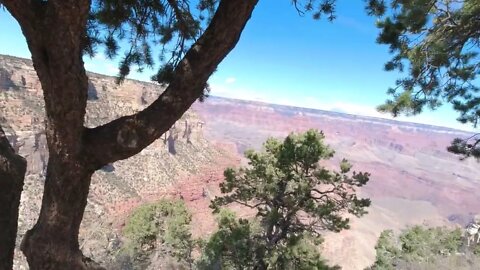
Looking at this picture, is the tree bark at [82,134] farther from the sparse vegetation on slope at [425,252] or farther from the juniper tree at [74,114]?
the sparse vegetation on slope at [425,252]

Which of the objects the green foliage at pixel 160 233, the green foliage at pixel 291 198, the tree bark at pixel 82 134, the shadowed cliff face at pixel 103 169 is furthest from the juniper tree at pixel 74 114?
the shadowed cliff face at pixel 103 169

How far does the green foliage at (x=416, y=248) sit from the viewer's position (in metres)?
21.1

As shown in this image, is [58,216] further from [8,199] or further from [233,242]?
[233,242]

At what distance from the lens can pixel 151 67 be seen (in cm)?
379

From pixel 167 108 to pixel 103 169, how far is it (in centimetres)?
4221

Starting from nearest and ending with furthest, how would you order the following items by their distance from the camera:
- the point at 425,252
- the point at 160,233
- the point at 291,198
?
1. the point at 291,198
2. the point at 160,233
3. the point at 425,252

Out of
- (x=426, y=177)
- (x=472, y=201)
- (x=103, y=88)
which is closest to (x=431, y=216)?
(x=472, y=201)

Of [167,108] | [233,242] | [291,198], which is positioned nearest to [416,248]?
[291,198]

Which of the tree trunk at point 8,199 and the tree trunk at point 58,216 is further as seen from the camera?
the tree trunk at point 8,199

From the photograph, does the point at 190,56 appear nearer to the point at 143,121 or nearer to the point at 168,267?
the point at 143,121

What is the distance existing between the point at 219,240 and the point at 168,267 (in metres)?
5.36

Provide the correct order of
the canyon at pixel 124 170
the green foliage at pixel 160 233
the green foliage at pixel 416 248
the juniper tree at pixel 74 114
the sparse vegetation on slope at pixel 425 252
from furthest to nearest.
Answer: the canyon at pixel 124 170, the green foliage at pixel 416 248, the sparse vegetation on slope at pixel 425 252, the green foliage at pixel 160 233, the juniper tree at pixel 74 114

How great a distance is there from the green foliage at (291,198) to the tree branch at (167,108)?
32.1ft

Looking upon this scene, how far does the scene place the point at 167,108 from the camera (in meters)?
2.45
